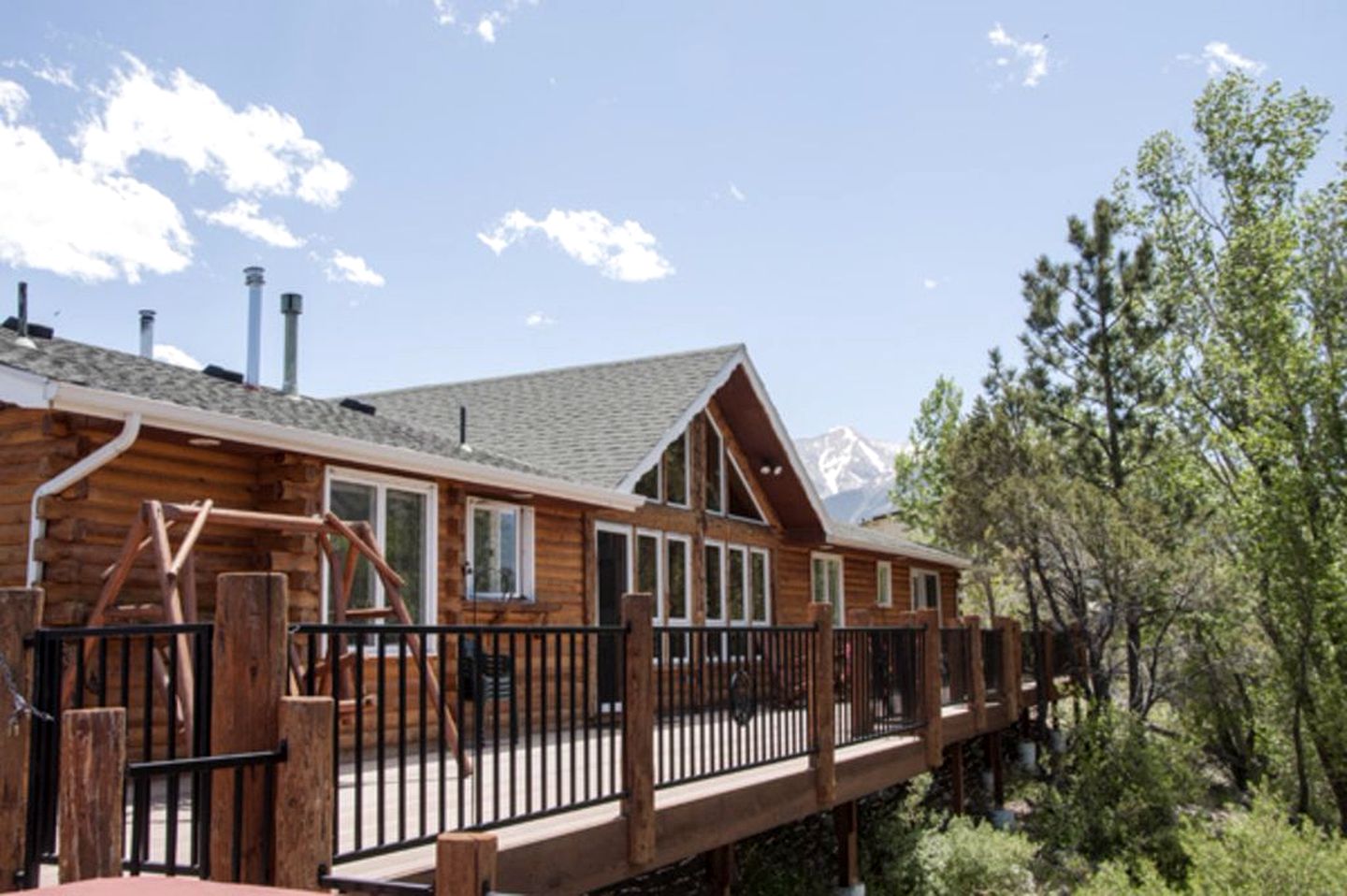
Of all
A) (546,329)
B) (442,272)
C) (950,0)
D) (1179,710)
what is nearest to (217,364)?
(950,0)

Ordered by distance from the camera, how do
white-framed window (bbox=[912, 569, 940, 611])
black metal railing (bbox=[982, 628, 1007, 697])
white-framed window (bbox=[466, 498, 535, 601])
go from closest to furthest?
white-framed window (bbox=[466, 498, 535, 601]), black metal railing (bbox=[982, 628, 1007, 697]), white-framed window (bbox=[912, 569, 940, 611])

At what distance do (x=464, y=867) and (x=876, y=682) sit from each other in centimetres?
870

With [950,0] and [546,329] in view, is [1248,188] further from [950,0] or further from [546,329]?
[546,329]

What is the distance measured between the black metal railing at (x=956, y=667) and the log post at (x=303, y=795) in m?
10.8

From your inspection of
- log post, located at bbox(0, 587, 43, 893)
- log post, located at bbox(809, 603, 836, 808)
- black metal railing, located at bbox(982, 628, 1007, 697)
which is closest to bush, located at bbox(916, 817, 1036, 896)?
black metal railing, located at bbox(982, 628, 1007, 697)

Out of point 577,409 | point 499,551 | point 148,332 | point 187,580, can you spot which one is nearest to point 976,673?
point 499,551

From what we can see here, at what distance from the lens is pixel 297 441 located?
9.74 metres

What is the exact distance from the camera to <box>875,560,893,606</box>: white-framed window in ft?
79.4

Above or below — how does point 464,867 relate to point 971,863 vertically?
above

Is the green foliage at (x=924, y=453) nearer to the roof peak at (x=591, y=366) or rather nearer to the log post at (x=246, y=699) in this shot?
the roof peak at (x=591, y=366)

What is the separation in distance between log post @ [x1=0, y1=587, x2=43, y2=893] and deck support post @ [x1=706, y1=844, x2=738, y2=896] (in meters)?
6.71

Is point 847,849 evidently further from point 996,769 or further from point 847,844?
point 996,769

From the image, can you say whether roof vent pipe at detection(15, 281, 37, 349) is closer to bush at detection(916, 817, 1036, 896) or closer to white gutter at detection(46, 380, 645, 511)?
white gutter at detection(46, 380, 645, 511)

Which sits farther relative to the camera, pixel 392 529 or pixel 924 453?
pixel 924 453
